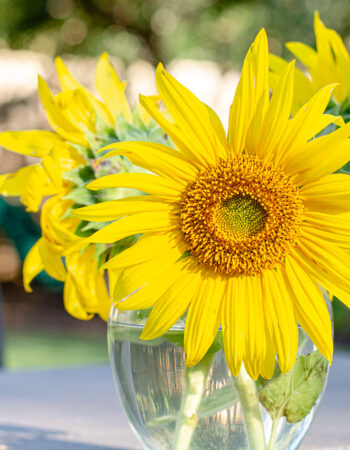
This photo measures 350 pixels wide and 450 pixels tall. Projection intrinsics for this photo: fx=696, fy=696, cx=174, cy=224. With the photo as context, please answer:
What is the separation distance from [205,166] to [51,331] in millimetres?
4550

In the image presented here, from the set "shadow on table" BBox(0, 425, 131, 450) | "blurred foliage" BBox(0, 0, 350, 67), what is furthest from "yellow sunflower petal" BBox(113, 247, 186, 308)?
"blurred foliage" BBox(0, 0, 350, 67)

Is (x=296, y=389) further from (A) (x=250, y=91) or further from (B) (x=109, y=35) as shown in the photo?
(B) (x=109, y=35)

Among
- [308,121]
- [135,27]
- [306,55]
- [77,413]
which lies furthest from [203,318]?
[135,27]

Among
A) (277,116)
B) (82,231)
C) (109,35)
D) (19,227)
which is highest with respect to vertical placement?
(277,116)

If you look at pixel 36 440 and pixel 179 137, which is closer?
pixel 179 137

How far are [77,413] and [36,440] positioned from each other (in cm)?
14

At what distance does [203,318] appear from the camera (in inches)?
15.1

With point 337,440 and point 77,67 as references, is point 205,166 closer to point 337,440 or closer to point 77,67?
point 337,440

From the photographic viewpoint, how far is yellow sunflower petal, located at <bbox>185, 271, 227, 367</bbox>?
14.9 inches

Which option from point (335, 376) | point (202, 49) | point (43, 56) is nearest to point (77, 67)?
point (43, 56)

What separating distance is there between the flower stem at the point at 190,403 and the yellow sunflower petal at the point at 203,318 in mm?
45

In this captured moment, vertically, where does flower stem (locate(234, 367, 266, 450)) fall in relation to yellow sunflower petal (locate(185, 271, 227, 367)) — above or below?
below

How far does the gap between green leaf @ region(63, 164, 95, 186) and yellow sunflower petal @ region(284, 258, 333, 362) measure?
13cm

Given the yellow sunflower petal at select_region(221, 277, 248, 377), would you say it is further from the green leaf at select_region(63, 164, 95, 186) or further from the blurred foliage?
the blurred foliage
